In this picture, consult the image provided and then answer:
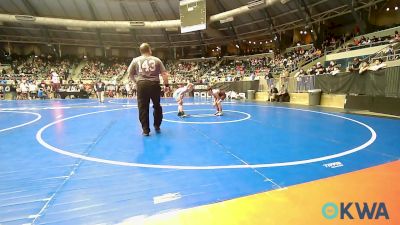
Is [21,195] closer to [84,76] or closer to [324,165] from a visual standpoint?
[324,165]

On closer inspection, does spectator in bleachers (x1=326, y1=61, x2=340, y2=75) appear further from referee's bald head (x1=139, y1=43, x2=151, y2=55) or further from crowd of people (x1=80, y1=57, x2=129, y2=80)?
crowd of people (x1=80, y1=57, x2=129, y2=80)

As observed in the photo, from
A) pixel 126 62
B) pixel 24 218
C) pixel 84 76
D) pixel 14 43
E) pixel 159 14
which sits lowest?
pixel 24 218

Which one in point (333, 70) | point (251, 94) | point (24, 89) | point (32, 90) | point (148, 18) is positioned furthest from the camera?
point (148, 18)

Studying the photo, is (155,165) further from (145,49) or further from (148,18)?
(148,18)

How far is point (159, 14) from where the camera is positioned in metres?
33.4

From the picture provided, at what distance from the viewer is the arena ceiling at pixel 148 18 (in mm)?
27125

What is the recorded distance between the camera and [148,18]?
34031 mm

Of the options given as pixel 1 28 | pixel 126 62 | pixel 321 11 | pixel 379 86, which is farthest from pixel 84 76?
pixel 379 86

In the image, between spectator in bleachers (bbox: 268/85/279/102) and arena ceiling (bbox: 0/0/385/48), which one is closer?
spectator in bleachers (bbox: 268/85/279/102)

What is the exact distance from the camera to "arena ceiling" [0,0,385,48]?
2712cm

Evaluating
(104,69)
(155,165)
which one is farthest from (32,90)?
(155,165)

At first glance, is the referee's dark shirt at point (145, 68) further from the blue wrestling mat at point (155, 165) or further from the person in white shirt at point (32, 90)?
the person in white shirt at point (32, 90)

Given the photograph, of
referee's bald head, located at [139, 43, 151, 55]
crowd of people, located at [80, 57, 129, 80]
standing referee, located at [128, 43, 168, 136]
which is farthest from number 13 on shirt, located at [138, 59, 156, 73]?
crowd of people, located at [80, 57, 129, 80]

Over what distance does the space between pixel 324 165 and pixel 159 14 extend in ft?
110
